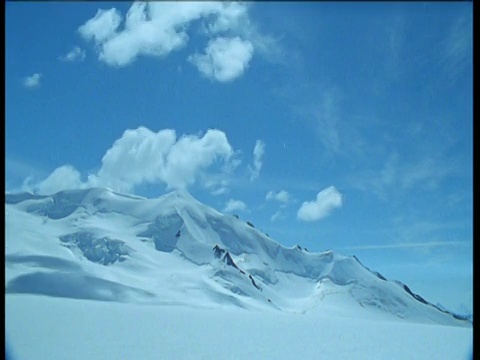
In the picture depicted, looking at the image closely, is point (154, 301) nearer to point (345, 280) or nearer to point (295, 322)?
point (295, 322)

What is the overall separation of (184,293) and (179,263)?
0.23m

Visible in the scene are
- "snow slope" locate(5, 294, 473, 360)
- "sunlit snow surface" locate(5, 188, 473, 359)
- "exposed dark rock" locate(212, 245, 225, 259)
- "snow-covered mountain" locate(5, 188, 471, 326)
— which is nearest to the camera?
"snow slope" locate(5, 294, 473, 360)

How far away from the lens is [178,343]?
8.36 feet

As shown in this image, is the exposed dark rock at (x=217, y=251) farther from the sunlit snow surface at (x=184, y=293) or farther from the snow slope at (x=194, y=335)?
the snow slope at (x=194, y=335)

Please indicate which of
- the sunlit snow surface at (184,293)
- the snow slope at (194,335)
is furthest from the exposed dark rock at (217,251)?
the snow slope at (194,335)

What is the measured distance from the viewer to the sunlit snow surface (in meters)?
2.43

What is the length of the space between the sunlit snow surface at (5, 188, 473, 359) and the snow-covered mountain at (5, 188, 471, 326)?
1 cm

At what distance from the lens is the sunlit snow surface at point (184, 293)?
2430mm

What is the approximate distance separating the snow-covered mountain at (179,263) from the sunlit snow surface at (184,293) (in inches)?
0.4

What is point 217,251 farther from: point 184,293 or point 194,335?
point 194,335

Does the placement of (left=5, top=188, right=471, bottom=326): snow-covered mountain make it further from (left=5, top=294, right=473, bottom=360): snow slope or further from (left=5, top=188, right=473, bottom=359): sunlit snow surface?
(left=5, top=294, right=473, bottom=360): snow slope

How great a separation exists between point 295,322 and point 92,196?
154 cm

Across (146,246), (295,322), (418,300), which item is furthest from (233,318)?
(418,300)

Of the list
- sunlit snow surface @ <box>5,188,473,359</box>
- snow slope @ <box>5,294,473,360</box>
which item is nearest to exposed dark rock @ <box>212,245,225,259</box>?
sunlit snow surface @ <box>5,188,473,359</box>
